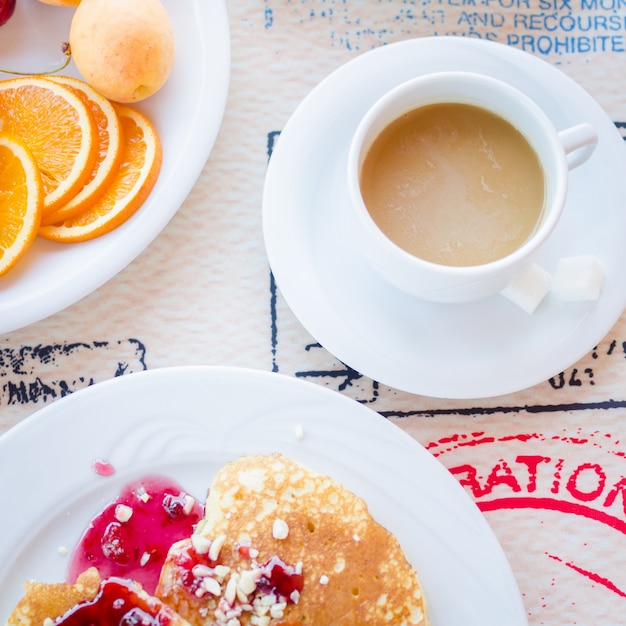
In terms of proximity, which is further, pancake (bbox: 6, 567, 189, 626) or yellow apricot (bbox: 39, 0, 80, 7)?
yellow apricot (bbox: 39, 0, 80, 7)

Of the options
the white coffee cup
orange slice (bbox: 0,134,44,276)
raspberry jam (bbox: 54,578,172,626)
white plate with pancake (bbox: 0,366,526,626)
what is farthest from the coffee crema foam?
raspberry jam (bbox: 54,578,172,626)

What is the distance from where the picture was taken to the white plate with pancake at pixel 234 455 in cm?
133

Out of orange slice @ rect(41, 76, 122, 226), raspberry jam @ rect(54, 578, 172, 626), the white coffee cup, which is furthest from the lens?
orange slice @ rect(41, 76, 122, 226)

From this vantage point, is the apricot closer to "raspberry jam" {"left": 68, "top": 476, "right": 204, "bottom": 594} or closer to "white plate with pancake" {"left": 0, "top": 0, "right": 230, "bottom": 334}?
"white plate with pancake" {"left": 0, "top": 0, "right": 230, "bottom": 334}

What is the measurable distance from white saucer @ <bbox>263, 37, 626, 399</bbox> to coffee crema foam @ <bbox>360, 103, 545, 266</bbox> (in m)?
0.11

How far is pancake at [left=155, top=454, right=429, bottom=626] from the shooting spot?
129 centimetres

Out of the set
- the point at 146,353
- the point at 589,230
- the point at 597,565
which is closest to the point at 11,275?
the point at 146,353

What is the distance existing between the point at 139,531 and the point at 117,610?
142mm

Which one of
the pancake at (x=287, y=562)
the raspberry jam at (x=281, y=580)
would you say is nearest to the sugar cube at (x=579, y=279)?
the pancake at (x=287, y=562)

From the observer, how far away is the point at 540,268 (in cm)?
130

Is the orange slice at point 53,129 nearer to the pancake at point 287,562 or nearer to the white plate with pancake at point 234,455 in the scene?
the white plate with pancake at point 234,455

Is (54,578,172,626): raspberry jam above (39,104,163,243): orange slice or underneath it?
underneath

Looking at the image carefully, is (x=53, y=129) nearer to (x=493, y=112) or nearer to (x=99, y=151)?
(x=99, y=151)

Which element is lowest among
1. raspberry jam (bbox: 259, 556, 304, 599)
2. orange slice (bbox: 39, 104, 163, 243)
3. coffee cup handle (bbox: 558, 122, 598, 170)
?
raspberry jam (bbox: 259, 556, 304, 599)
